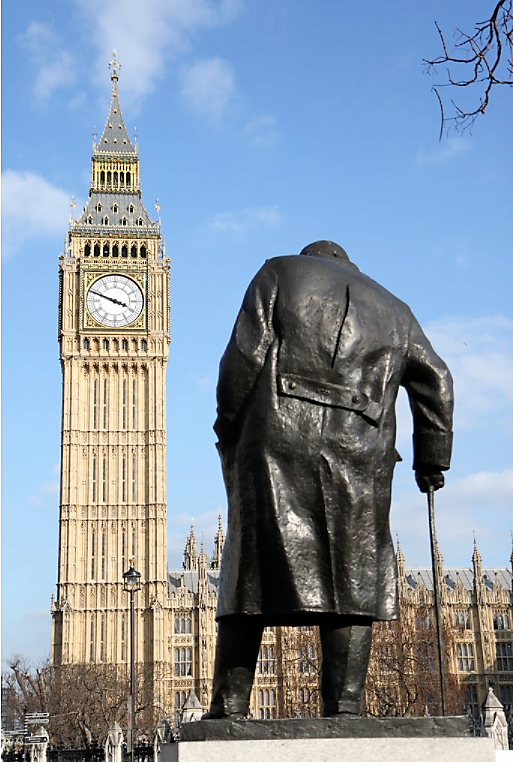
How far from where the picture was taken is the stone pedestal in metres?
4.31

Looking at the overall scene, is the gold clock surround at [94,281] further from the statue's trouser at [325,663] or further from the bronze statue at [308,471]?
the statue's trouser at [325,663]

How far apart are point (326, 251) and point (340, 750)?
2531 mm

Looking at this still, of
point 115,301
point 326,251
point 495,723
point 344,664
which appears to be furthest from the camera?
point 115,301

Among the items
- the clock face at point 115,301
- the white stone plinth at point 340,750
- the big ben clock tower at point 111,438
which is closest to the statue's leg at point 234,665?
the white stone plinth at point 340,750

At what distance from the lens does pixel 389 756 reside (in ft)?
14.1

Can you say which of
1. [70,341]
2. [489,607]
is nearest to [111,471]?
[70,341]

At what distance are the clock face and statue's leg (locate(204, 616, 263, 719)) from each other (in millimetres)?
58016

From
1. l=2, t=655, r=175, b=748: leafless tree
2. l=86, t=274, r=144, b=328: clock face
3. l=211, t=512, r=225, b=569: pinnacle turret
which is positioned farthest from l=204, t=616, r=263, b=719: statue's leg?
l=211, t=512, r=225, b=569: pinnacle turret

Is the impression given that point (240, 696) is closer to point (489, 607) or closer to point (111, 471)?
point (111, 471)

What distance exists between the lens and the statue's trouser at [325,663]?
4.75 meters

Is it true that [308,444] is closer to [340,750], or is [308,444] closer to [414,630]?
[340,750]

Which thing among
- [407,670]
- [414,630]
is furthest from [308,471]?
[414,630]

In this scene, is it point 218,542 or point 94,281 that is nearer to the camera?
point 94,281

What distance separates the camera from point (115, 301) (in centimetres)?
6253
